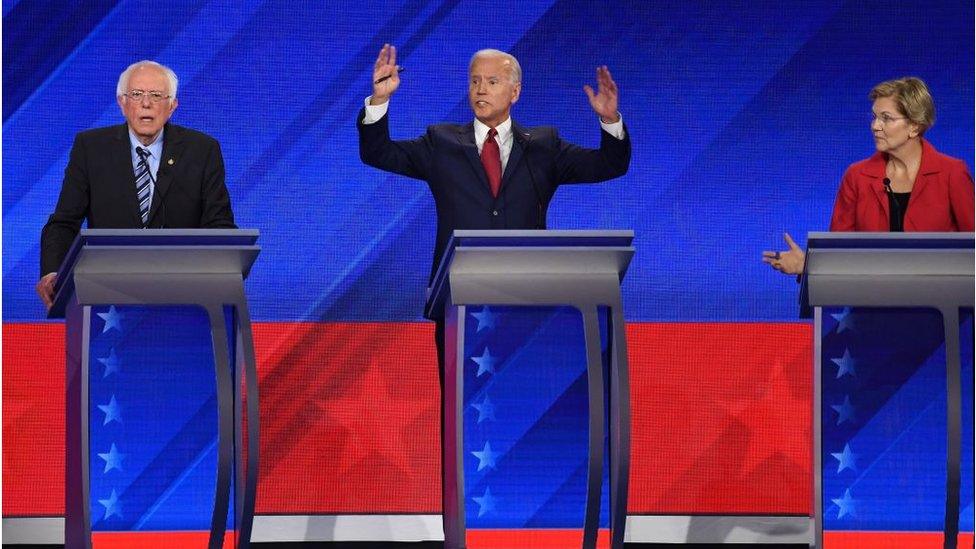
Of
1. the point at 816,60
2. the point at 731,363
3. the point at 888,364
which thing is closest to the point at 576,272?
the point at 888,364

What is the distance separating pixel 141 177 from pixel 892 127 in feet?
6.54

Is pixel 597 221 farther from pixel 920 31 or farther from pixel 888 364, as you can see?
pixel 888 364

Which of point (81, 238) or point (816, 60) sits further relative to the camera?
point (816, 60)

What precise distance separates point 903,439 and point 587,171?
1.26 m

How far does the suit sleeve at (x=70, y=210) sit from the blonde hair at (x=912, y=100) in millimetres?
2149

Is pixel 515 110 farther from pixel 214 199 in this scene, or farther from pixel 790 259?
pixel 790 259

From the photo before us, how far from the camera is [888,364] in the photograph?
12.0 ft

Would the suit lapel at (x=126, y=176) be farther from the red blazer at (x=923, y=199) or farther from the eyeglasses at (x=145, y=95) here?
the red blazer at (x=923, y=199)

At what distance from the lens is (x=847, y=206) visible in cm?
421

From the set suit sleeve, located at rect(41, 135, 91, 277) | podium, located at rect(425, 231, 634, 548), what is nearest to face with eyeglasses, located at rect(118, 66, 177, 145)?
suit sleeve, located at rect(41, 135, 91, 277)

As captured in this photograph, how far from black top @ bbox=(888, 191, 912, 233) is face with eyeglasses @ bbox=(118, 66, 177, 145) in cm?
195

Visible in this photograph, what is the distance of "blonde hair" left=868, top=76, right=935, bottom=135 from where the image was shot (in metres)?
4.15

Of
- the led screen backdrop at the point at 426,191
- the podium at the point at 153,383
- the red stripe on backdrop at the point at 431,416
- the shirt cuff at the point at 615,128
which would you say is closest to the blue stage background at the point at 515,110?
the led screen backdrop at the point at 426,191

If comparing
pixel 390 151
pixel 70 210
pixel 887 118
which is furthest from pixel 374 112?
pixel 887 118
